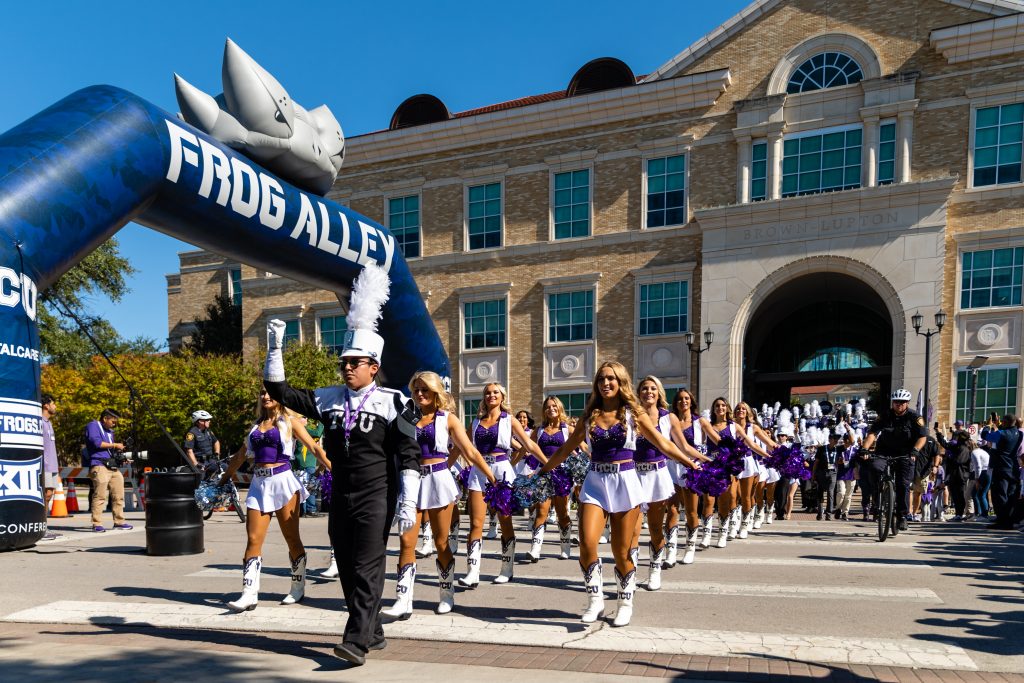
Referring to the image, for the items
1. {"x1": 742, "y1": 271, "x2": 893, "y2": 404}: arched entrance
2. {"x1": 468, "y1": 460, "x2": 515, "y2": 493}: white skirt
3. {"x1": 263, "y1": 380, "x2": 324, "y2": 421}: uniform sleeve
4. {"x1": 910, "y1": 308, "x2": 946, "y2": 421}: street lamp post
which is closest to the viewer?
{"x1": 263, "y1": 380, "x2": 324, "y2": 421}: uniform sleeve

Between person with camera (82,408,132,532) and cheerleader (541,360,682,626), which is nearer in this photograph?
cheerleader (541,360,682,626)

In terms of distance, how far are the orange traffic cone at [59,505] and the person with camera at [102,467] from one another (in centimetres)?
285

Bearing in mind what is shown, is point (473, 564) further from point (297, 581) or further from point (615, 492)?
point (615, 492)

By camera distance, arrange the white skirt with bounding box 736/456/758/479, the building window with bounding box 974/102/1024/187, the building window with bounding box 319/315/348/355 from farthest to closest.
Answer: the building window with bounding box 319/315/348/355
the building window with bounding box 974/102/1024/187
the white skirt with bounding box 736/456/758/479

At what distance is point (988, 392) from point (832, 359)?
53.2 feet

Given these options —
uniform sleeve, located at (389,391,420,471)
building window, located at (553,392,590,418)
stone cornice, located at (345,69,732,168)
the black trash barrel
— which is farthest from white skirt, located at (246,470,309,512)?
stone cornice, located at (345,69,732,168)

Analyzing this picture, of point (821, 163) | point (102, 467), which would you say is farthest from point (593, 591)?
point (821, 163)

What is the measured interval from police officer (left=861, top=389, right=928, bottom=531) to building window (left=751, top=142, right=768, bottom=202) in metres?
15.1

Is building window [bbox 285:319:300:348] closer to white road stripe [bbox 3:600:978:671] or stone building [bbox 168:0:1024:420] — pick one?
stone building [bbox 168:0:1024:420]

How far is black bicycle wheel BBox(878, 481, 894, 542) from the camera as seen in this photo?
11367 mm

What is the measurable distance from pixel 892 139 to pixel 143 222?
22495mm

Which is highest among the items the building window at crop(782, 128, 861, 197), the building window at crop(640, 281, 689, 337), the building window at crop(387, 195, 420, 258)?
the building window at crop(782, 128, 861, 197)

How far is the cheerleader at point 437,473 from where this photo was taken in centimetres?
645

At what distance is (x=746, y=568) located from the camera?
9.01 metres
